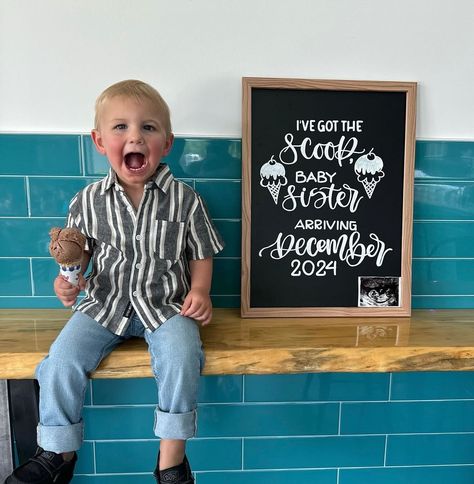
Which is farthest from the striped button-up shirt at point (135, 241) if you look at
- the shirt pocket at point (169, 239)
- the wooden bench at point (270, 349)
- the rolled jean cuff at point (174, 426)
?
the rolled jean cuff at point (174, 426)

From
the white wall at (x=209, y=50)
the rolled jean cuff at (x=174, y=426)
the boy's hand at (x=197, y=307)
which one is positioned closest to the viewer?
the rolled jean cuff at (x=174, y=426)

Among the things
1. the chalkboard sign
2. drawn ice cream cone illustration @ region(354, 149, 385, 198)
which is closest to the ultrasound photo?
the chalkboard sign

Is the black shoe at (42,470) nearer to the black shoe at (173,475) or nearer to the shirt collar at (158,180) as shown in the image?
the black shoe at (173,475)

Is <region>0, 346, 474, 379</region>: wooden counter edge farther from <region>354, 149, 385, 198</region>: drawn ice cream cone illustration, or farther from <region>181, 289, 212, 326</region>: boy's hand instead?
<region>354, 149, 385, 198</region>: drawn ice cream cone illustration

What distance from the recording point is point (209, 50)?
1.17 metres

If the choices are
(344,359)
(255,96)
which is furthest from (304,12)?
(344,359)

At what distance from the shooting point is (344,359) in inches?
38.5

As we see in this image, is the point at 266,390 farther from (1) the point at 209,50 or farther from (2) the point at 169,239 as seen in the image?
(1) the point at 209,50

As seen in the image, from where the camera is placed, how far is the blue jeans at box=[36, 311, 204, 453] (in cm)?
91

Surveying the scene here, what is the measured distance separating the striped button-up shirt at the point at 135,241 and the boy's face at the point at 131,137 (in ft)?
0.18

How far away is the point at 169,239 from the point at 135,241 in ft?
0.24

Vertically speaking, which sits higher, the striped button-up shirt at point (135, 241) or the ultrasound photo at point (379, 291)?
the striped button-up shirt at point (135, 241)

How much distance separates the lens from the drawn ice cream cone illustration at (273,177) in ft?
3.93

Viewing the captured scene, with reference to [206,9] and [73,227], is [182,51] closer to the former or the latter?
[206,9]
